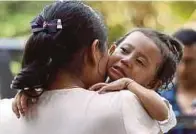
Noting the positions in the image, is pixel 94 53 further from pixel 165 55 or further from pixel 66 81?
pixel 165 55

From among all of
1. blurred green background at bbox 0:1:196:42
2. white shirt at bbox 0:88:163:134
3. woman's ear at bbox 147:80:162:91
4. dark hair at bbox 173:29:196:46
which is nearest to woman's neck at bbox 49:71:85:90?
white shirt at bbox 0:88:163:134

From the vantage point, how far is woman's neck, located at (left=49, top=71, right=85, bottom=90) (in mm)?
1650

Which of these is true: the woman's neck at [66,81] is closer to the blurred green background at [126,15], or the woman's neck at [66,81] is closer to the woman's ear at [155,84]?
the woman's ear at [155,84]

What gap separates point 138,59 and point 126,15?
4.52 m

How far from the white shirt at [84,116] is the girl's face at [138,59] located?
0.23 metres

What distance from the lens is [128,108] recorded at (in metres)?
1.56

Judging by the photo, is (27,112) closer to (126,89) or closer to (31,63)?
(31,63)

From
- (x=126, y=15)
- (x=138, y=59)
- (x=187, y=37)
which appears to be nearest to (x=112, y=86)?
(x=138, y=59)

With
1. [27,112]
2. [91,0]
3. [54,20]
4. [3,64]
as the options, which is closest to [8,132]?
[27,112]

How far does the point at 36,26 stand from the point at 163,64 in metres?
0.46

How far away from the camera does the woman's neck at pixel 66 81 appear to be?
65.0 inches

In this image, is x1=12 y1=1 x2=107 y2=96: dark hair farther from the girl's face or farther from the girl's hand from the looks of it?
the girl's face

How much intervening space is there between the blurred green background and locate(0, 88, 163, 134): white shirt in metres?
4.19

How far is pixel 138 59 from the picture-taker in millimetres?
1864
